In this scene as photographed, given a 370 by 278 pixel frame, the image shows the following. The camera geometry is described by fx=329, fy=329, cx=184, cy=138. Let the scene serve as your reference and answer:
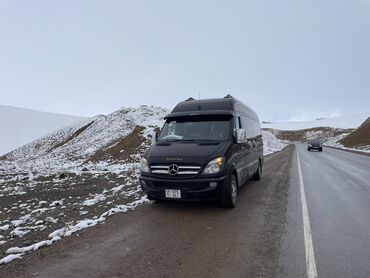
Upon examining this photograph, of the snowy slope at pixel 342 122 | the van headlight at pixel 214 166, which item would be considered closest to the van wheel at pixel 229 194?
the van headlight at pixel 214 166

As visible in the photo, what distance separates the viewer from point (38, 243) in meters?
5.73

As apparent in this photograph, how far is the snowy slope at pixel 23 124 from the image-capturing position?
5836 centimetres

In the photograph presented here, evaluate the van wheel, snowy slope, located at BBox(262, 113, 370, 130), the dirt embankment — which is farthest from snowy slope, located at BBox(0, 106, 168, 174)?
snowy slope, located at BBox(262, 113, 370, 130)

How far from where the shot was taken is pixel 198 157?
7316mm

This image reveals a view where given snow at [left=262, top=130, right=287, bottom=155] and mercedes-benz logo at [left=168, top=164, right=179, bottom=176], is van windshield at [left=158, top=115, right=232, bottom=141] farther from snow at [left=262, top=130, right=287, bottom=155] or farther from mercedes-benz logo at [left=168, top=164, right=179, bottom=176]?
snow at [left=262, top=130, right=287, bottom=155]

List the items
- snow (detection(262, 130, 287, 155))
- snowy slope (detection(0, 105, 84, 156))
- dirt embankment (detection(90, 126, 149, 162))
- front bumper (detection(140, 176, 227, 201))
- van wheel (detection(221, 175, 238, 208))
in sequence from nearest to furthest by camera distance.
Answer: front bumper (detection(140, 176, 227, 201)) → van wheel (detection(221, 175, 238, 208)) → dirt embankment (detection(90, 126, 149, 162)) → snow (detection(262, 130, 287, 155)) → snowy slope (detection(0, 105, 84, 156))

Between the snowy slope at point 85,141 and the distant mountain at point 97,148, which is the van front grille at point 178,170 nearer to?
the distant mountain at point 97,148

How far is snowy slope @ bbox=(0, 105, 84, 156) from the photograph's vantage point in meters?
58.4

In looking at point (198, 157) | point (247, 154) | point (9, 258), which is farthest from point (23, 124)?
point (9, 258)

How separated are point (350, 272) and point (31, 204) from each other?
835 cm

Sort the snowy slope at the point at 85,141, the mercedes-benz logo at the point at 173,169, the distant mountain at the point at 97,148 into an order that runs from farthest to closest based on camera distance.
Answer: the snowy slope at the point at 85,141 → the distant mountain at the point at 97,148 → the mercedes-benz logo at the point at 173,169

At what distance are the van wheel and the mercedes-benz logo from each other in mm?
1149

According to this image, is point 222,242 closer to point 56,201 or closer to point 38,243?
point 38,243

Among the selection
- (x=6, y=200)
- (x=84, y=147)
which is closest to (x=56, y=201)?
(x=6, y=200)
